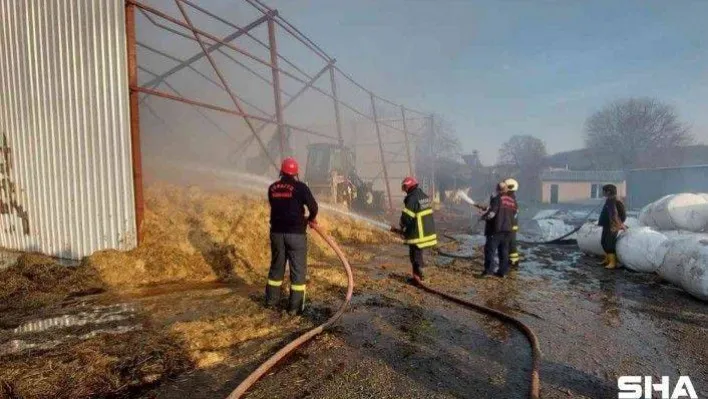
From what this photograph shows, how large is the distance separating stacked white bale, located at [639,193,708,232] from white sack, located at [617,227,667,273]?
827 millimetres

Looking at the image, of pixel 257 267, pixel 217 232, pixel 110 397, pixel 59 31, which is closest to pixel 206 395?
pixel 110 397

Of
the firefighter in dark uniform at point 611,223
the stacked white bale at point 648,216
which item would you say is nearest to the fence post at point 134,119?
the firefighter in dark uniform at point 611,223

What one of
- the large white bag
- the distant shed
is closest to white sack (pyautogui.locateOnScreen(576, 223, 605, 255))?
the large white bag

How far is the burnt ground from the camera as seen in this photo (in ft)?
9.32

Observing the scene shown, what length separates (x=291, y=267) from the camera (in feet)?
14.6

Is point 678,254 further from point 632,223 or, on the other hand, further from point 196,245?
point 196,245

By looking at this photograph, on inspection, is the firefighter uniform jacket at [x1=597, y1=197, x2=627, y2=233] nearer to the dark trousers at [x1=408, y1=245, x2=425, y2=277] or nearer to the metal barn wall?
the dark trousers at [x1=408, y1=245, x2=425, y2=277]

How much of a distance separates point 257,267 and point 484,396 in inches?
190

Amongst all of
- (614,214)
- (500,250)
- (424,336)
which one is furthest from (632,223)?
(424,336)

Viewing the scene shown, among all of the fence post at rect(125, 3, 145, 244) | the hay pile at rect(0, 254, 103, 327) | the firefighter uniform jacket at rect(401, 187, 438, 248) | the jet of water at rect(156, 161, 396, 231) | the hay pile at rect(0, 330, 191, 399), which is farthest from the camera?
the jet of water at rect(156, 161, 396, 231)

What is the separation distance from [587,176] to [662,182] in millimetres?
8400

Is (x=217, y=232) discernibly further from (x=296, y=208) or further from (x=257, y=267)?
(x=296, y=208)

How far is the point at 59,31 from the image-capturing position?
6.87 meters

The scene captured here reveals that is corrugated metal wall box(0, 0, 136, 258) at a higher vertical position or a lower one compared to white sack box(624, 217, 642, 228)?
higher
